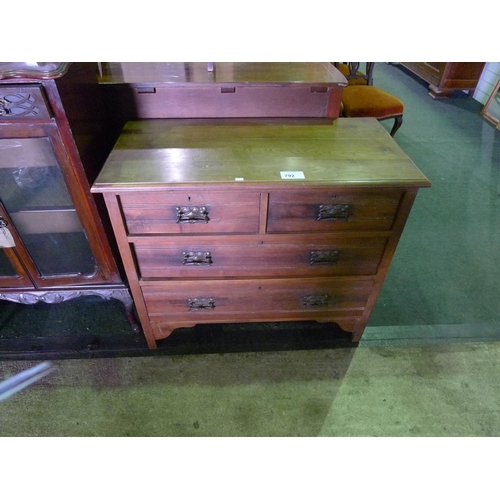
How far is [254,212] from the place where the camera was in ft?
3.46

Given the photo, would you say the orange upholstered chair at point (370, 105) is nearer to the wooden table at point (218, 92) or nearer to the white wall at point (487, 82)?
the wooden table at point (218, 92)

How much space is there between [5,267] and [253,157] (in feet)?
3.31

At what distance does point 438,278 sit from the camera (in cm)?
183

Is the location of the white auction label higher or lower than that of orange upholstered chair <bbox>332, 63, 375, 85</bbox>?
higher

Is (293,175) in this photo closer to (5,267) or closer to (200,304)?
(200,304)

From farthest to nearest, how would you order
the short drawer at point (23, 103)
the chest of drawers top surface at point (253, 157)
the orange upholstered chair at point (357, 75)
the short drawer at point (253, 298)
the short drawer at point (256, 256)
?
1. the orange upholstered chair at point (357, 75)
2. the short drawer at point (253, 298)
3. the short drawer at point (256, 256)
4. the chest of drawers top surface at point (253, 157)
5. the short drawer at point (23, 103)

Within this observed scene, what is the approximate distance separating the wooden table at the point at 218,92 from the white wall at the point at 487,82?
3.23 metres

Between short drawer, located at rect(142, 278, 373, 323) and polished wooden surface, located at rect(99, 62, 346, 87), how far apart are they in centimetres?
70

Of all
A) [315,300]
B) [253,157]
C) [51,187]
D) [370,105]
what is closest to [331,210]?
[253,157]

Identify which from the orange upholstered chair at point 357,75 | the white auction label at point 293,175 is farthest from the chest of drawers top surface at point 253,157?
the orange upholstered chair at point 357,75

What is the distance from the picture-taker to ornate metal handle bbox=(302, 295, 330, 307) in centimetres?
133

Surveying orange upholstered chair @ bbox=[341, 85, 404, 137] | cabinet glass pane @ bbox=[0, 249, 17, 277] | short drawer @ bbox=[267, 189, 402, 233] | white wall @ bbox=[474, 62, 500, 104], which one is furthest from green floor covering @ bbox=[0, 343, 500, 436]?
white wall @ bbox=[474, 62, 500, 104]

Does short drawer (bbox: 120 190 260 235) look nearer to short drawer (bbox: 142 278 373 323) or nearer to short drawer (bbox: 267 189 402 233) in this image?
short drawer (bbox: 267 189 402 233)

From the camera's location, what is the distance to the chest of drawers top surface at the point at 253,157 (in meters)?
0.98
